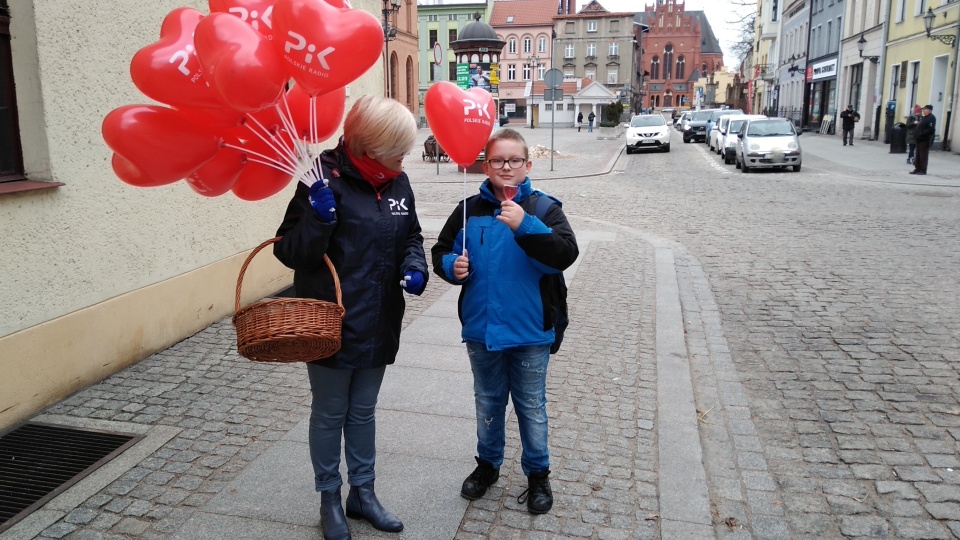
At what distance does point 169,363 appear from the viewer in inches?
218

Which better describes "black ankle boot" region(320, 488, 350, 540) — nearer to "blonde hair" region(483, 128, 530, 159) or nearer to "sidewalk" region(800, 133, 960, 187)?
"blonde hair" region(483, 128, 530, 159)

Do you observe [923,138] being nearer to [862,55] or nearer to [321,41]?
[862,55]

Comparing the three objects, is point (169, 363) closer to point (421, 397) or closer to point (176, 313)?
point (176, 313)

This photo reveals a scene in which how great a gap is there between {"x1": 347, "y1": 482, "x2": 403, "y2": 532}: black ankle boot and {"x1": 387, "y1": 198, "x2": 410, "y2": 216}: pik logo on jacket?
124 cm

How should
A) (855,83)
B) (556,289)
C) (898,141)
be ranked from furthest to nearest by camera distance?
(855,83) < (898,141) < (556,289)

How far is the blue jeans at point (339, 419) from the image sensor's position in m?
3.15

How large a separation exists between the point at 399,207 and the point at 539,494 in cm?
152

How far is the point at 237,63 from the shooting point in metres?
2.68

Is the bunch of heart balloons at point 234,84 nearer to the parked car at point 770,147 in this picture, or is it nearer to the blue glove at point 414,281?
the blue glove at point 414,281

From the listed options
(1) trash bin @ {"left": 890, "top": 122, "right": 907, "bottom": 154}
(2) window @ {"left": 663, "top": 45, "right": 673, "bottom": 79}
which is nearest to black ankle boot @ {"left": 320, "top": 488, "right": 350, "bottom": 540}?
(1) trash bin @ {"left": 890, "top": 122, "right": 907, "bottom": 154}

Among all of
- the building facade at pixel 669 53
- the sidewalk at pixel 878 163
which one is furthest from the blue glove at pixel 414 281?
the building facade at pixel 669 53

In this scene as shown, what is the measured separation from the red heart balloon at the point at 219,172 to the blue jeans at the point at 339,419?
0.96m

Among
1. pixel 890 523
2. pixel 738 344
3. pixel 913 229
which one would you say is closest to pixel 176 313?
pixel 738 344

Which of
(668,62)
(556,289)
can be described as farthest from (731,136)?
(668,62)
